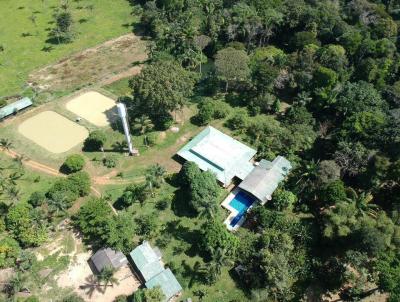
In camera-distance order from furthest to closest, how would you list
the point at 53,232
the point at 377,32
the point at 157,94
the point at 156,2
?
the point at 156,2
the point at 377,32
the point at 157,94
the point at 53,232

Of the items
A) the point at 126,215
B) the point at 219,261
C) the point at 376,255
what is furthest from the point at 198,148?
the point at 376,255

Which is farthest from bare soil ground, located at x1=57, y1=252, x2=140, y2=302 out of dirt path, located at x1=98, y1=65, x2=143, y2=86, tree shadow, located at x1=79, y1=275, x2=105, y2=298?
dirt path, located at x1=98, y1=65, x2=143, y2=86

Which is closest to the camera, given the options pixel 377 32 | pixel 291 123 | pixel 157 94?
pixel 157 94

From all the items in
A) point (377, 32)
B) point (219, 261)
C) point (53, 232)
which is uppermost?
point (377, 32)

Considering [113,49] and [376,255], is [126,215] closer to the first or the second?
[376,255]

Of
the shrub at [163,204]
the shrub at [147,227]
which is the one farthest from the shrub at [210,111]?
the shrub at [147,227]

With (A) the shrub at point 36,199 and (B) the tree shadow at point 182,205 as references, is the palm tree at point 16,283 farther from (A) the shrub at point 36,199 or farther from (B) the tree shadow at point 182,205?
(B) the tree shadow at point 182,205

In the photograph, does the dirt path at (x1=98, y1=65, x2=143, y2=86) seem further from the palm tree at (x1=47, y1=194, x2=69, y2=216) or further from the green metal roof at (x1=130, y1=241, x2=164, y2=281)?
the green metal roof at (x1=130, y1=241, x2=164, y2=281)
